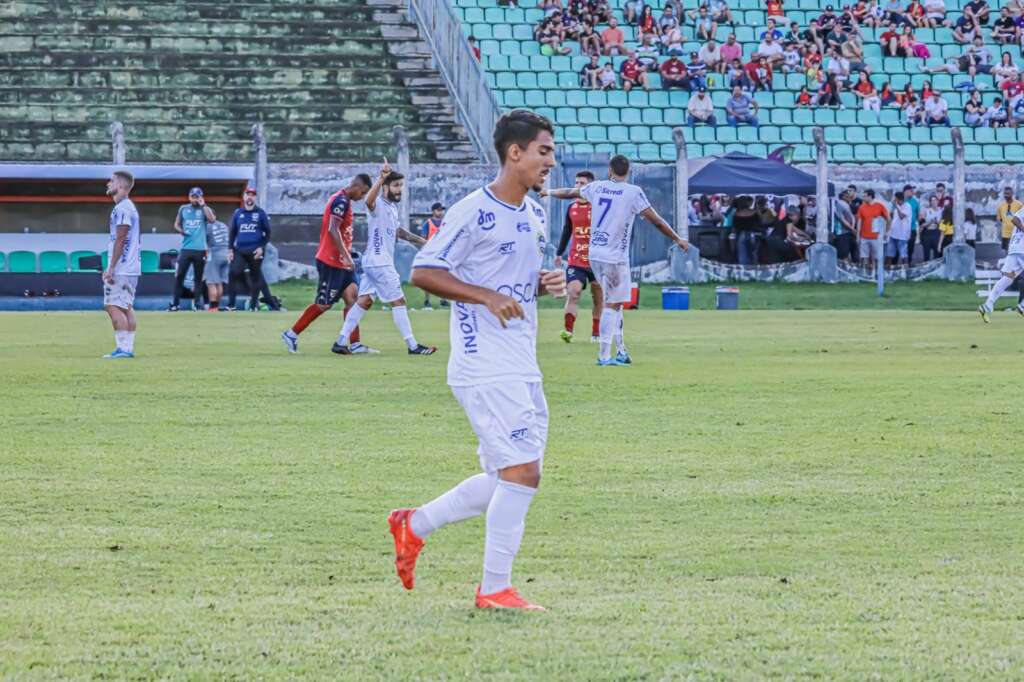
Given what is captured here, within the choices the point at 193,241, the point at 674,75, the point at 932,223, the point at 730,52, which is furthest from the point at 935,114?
the point at 193,241

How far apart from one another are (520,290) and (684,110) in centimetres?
3679

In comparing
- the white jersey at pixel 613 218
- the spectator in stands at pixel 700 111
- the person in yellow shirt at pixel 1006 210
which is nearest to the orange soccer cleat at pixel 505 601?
the white jersey at pixel 613 218

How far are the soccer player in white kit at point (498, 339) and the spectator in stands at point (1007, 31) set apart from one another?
42.4 m

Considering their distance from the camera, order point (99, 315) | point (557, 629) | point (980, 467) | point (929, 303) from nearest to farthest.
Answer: point (557, 629)
point (980, 467)
point (99, 315)
point (929, 303)

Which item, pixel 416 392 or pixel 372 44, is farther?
pixel 372 44

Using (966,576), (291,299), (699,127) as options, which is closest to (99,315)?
(291,299)

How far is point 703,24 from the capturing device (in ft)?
149

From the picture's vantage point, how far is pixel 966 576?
7109 millimetres

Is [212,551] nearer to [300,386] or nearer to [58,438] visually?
[58,438]

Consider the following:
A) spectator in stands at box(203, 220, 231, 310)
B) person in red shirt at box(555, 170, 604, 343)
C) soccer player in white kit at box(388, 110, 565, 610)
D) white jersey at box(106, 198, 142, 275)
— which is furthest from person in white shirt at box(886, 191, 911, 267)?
soccer player in white kit at box(388, 110, 565, 610)

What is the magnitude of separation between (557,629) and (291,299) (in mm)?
27749

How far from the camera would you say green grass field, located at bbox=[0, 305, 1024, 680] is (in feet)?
19.2

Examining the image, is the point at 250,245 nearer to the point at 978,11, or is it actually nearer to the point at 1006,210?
the point at 1006,210

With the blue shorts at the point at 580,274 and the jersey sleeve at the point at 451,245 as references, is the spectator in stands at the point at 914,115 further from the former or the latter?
the jersey sleeve at the point at 451,245
